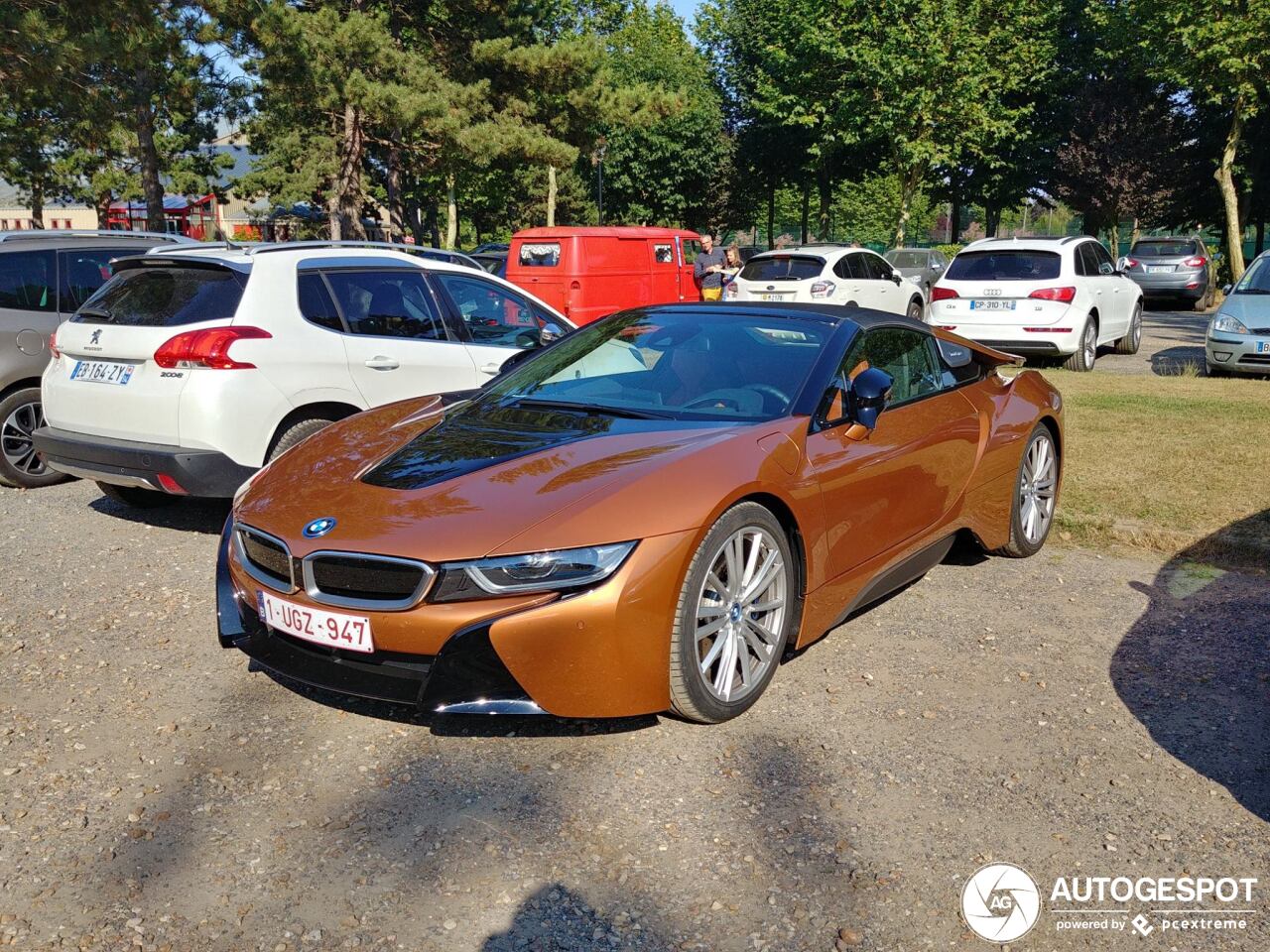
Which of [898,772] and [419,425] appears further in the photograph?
[419,425]

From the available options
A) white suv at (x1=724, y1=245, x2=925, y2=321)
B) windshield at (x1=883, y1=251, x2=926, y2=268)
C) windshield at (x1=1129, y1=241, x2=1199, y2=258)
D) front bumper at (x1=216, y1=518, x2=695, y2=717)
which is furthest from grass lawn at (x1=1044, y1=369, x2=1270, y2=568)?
windshield at (x1=1129, y1=241, x2=1199, y2=258)

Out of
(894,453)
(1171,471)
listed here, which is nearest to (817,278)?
(1171,471)

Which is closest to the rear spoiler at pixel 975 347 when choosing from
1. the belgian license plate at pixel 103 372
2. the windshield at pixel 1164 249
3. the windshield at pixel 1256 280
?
the belgian license plate at pixel 103 372

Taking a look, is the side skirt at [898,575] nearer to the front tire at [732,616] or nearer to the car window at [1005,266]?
the front tire at [732,616]

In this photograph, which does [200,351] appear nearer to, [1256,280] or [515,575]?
[515,575]

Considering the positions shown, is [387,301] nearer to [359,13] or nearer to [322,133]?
[359,13]

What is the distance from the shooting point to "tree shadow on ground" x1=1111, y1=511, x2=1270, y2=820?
3.63 meters

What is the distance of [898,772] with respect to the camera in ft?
11.6

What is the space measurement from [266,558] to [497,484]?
33.1 inches

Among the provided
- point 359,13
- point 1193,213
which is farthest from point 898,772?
point 1193,213

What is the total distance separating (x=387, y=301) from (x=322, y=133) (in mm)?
35366

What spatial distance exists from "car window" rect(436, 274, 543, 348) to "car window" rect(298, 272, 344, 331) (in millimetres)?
874

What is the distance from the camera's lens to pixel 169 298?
6137mm

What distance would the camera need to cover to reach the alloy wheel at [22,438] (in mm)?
7566
